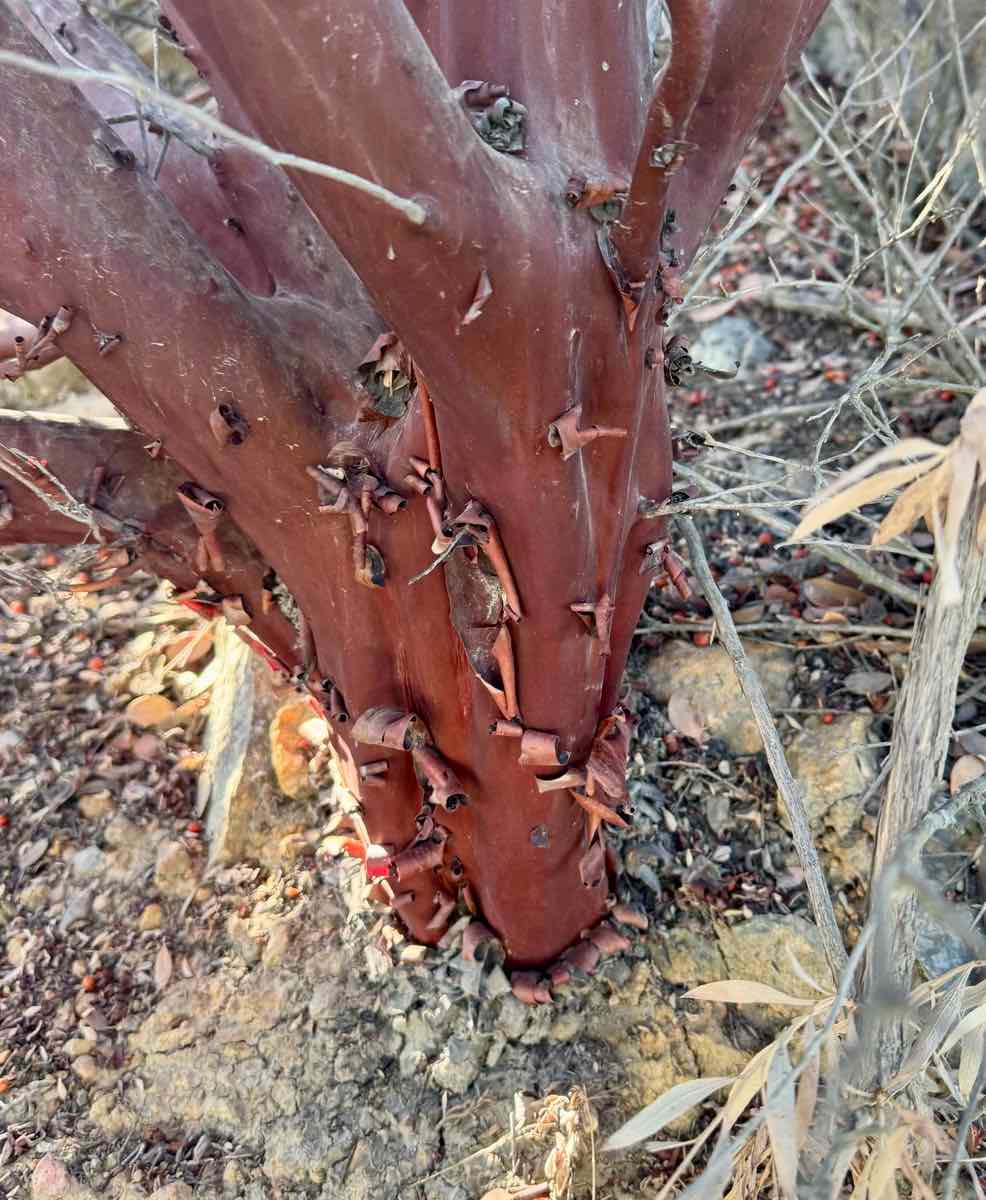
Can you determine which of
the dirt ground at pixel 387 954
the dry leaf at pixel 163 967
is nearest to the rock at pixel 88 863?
the dirt ground at pixel 387 954

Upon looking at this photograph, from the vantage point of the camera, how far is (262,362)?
1028 mm

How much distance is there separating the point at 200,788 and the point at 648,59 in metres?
1.43

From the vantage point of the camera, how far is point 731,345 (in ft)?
8.10

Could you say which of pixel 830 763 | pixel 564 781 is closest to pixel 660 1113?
pixel 564 781

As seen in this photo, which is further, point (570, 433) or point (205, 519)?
point (205, 519)

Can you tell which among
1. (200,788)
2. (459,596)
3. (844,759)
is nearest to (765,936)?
(844,759)

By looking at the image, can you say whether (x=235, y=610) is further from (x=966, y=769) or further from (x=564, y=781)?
(x=966, y=769)

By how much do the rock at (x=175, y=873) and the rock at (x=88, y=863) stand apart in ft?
0.35

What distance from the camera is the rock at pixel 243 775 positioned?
5.57 feet

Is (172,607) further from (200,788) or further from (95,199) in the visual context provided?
(95,199)

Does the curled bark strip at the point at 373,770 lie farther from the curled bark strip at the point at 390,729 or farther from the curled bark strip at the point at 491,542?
the curled bark strip at the point at 491,542

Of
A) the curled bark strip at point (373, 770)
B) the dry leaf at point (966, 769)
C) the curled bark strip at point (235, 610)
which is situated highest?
the curled bark strip at point (235, 610)

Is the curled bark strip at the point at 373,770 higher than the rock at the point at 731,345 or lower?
lower

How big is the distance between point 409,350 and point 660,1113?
728 millimetres
